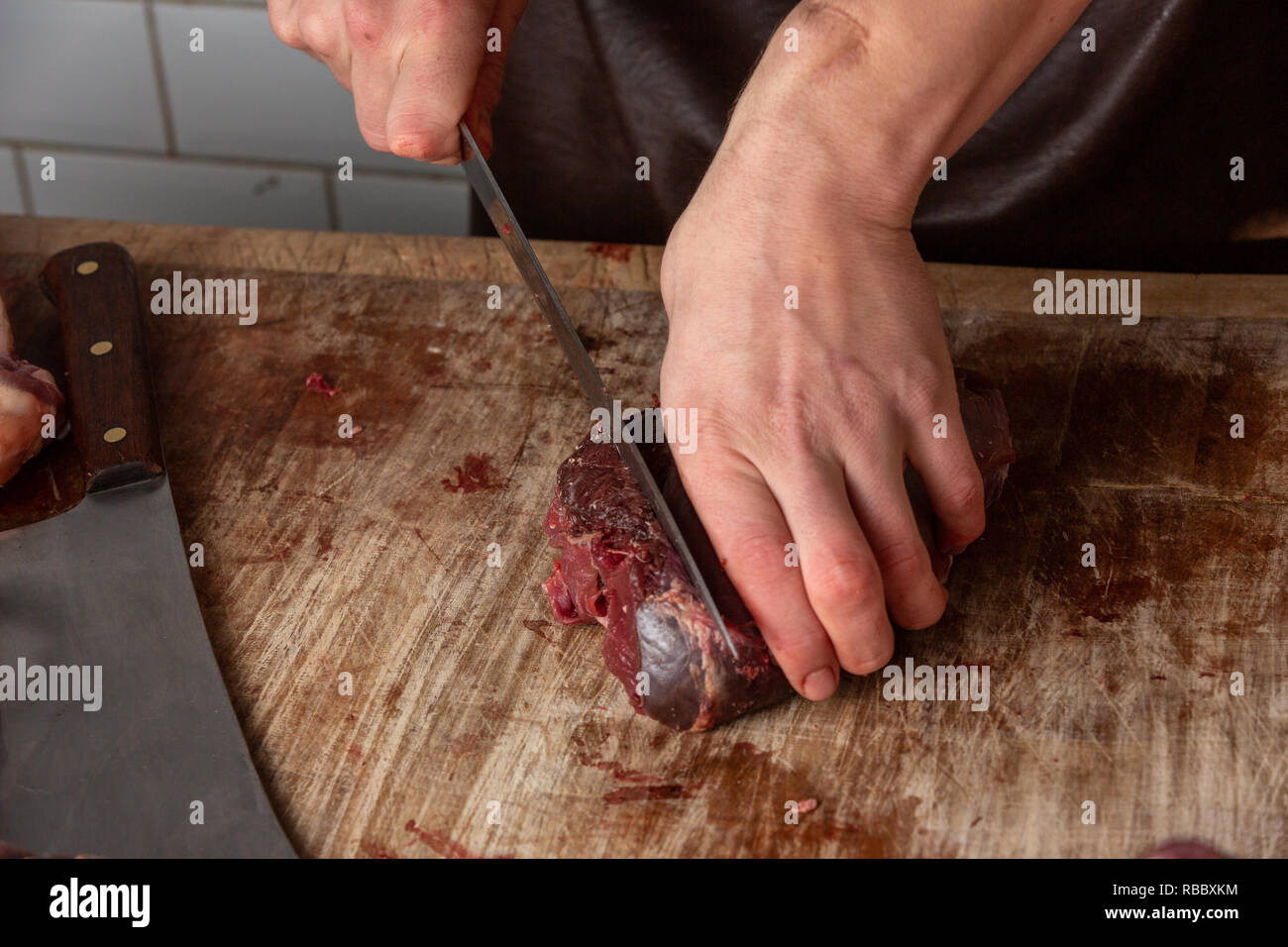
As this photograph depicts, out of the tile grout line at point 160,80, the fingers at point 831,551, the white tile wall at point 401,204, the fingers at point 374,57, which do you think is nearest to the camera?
the fingers at point 831,551

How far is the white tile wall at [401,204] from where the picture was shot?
156 inches

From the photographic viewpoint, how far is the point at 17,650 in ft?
6.29

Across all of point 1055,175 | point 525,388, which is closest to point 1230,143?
point 1055,175

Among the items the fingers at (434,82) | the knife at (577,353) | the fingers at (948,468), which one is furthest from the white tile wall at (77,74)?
the fingers at (948,468)

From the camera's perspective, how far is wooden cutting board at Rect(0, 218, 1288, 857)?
1.72 meters

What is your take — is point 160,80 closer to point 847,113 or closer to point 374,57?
point 374,57

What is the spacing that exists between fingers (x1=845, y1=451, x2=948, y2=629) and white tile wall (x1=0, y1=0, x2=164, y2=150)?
310 cm

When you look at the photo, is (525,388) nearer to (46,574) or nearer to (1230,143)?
(46,574)

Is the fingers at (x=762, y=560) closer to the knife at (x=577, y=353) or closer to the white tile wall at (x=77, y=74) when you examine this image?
the knife at (x=577, y=353)

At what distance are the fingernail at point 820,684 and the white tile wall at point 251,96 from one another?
2.68 metres

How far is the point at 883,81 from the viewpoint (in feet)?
5.61

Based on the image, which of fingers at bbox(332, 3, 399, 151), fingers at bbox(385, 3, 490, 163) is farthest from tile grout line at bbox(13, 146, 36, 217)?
fingers at bbox(385, 3, 490, 163)

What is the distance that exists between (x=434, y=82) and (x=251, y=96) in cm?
224
